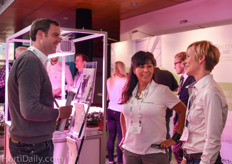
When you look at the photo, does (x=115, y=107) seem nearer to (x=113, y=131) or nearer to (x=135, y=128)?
(x=113, y=131)

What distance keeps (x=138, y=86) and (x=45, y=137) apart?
2.89 feet

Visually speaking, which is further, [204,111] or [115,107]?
[115,107]

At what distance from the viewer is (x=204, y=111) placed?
5.24ft

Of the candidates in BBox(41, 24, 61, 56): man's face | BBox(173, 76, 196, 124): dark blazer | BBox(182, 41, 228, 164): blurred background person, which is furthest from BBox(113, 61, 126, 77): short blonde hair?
BBox(182, 41, 228, 164): blurred background person

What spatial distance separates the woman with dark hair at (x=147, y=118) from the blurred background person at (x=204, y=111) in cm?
33

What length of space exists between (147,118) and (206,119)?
0.57 m

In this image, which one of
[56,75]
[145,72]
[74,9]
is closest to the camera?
[145,72]

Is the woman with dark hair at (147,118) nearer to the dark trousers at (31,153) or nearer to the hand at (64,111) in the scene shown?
the hand at (64,111)

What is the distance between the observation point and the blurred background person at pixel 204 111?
1.50 metres

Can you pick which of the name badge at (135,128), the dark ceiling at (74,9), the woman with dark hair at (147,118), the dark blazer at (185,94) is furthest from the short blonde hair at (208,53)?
the dark ceiling at (74,9)

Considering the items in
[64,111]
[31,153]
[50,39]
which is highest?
[50,39]

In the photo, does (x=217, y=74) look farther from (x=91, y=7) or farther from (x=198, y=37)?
(x=91, y=7)

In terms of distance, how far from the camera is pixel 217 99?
1537mm

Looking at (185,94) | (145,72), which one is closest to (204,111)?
(145,72)
